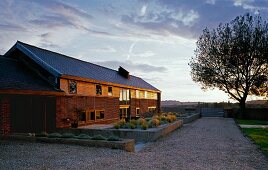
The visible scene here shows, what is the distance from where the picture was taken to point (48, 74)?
22.7 m

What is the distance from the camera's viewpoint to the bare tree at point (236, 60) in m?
45.8

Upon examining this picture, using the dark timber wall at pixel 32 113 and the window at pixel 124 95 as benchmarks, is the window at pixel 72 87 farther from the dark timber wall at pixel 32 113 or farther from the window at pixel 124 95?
the window at pixel 124 95

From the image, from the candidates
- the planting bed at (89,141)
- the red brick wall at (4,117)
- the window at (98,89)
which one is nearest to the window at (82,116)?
the window at (98,89)

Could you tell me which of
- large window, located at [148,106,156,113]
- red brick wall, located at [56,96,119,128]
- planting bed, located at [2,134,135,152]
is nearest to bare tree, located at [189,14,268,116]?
large window, located at [148,106,156,113]

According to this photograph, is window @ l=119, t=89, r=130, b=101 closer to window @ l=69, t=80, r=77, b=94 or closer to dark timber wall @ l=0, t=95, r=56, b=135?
window @ l=69, t=80, r=77, b=94

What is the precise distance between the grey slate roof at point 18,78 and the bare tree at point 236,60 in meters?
31.5

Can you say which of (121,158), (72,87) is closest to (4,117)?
(72,87)

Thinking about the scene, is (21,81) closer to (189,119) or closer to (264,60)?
(189,119)

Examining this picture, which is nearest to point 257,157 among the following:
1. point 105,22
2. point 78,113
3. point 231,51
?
point 105,22

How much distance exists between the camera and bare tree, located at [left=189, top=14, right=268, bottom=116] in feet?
150

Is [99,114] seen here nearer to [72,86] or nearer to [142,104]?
[72,86]

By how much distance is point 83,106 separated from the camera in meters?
25.5

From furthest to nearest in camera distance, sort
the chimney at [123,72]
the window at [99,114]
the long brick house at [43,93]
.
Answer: the chimney at [123,72] < the window at [99,114] < the long brick house at [43,93]

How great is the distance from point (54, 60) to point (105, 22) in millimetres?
6480
